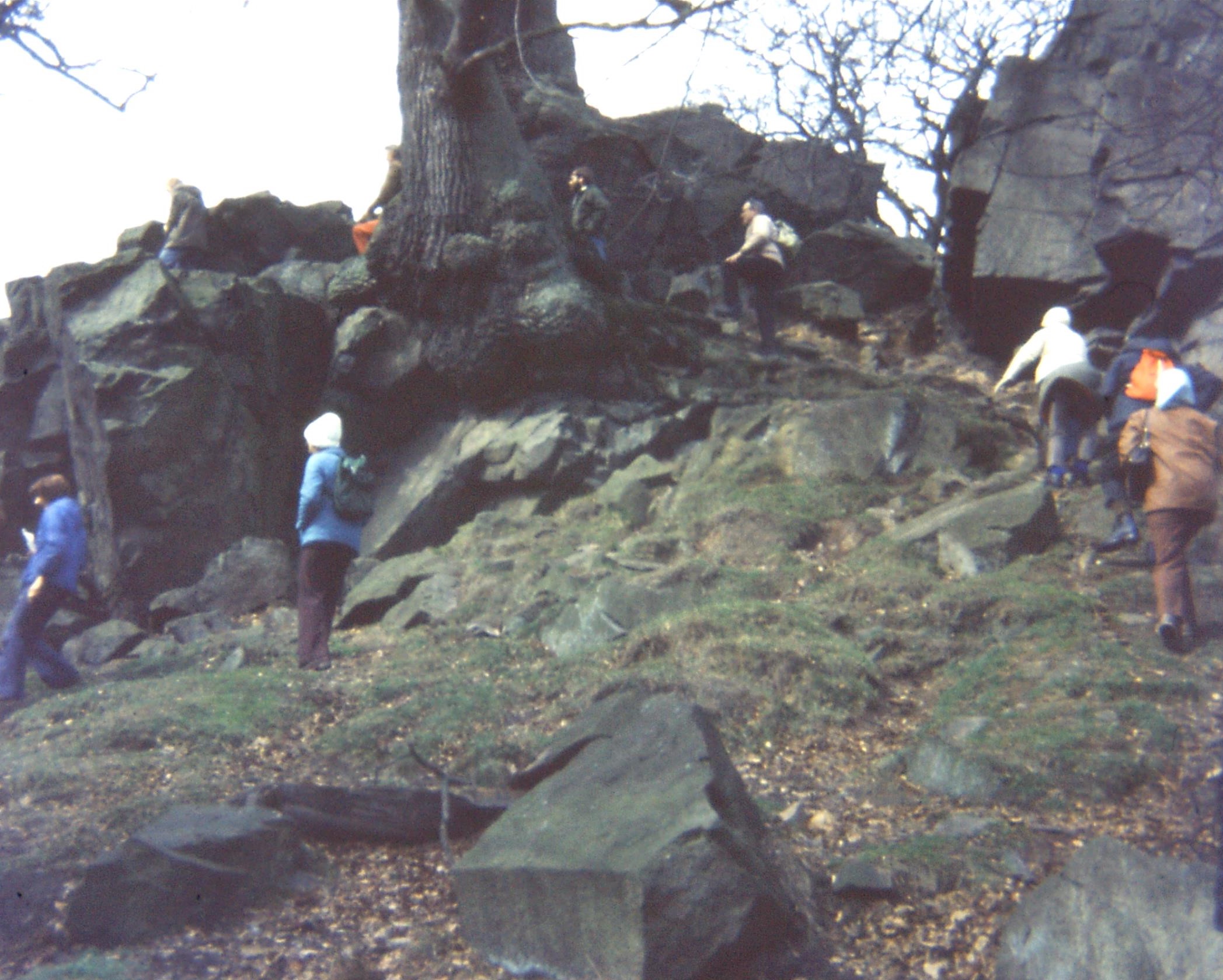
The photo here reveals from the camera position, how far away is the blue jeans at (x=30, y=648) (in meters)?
8.34

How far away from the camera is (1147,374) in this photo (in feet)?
26.0

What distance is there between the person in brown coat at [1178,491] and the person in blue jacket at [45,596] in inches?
285

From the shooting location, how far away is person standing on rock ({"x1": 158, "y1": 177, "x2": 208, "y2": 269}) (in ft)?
45.4

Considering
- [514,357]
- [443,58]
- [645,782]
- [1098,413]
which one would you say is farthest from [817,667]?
[443,58]

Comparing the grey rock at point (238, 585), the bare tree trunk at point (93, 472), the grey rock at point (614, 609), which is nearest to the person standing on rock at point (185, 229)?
the bare tree trunk at point (93, 472)

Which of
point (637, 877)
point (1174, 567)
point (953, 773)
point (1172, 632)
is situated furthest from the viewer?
point (1174, 567)

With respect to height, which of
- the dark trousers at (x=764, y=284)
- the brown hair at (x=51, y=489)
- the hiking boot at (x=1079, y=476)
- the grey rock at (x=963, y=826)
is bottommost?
the grey rock at (x=963, y=826)

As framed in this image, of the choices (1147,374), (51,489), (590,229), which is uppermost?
(590,229)

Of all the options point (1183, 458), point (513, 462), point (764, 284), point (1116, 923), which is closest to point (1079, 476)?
point (1183, 458)

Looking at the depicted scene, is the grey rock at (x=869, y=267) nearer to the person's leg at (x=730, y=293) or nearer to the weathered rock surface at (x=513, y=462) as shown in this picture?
the person's leg at (x=730, y=293)

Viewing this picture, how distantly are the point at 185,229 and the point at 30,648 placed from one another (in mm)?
7009

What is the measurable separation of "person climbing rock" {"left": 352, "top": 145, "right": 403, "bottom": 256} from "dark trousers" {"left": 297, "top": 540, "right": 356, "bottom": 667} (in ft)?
16.3

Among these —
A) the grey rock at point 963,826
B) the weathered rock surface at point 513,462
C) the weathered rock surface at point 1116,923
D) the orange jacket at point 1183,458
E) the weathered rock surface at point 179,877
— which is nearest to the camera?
the weathered rock surface at point 1116,923

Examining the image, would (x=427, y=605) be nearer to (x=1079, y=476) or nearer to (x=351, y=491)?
(x=351, y=491)
